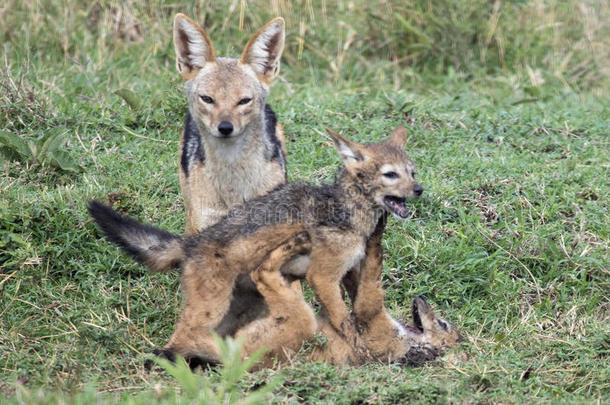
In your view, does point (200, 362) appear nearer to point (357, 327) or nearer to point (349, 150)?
point (357, 327)

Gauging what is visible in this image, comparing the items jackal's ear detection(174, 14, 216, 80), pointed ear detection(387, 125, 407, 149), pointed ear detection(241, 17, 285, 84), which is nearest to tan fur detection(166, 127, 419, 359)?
pointed ear detection(387, 125, 407, 149)

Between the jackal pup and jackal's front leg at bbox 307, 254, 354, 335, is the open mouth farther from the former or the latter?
the jackal pup

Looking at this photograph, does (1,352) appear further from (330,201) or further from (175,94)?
(175,94)

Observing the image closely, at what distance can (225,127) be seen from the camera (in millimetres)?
5770

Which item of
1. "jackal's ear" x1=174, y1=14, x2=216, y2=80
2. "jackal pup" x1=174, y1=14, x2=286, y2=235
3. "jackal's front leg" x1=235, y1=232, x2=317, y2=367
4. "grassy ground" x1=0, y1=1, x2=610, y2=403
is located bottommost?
"grassy ground" x1=0, y1=1, x2=610, y2=403

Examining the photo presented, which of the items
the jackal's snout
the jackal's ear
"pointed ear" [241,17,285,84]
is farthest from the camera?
"pointed ear" [241,17,285,84]

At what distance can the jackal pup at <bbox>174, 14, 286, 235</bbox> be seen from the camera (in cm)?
596

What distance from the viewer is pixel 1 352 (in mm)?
5305

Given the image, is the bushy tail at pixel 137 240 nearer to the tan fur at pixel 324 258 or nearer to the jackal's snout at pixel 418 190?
the tan fur at pixel 324 258

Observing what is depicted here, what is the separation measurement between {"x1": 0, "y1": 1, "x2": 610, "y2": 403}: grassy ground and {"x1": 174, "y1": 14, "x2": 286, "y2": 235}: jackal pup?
0.72 metres

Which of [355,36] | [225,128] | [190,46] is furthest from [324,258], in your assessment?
[355,36]

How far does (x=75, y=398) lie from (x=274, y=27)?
3.36 metres

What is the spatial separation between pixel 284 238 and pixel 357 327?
2.41ft

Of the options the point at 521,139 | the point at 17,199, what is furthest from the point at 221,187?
the point at 521,139
